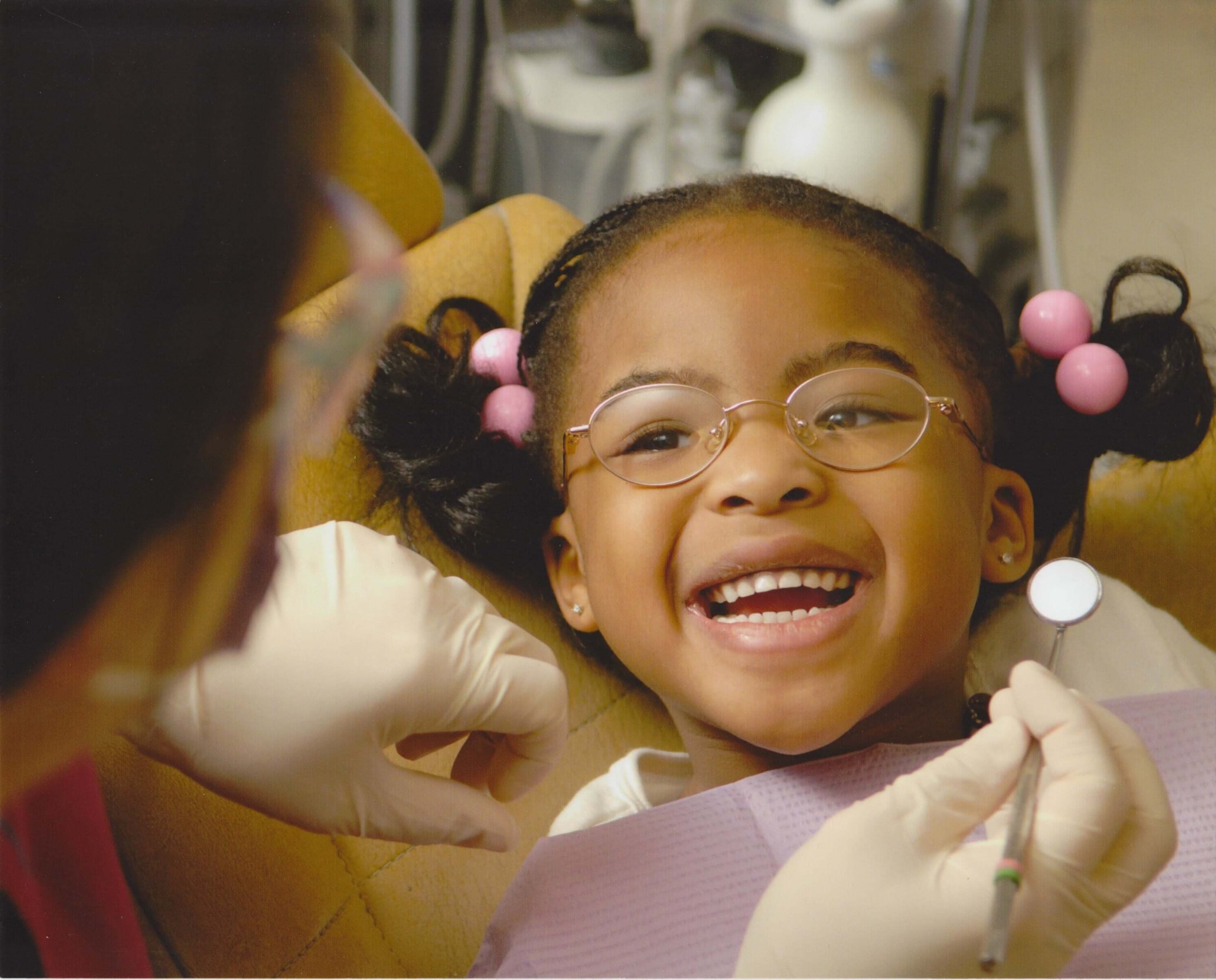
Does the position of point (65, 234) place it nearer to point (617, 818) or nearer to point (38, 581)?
point (38, 581)

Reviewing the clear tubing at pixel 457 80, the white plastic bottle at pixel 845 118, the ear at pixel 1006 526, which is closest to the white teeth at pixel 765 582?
the ear at pixel 1006 526

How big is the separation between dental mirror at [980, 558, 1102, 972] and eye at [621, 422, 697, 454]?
0.30m

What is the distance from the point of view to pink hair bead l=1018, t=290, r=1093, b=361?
109cm

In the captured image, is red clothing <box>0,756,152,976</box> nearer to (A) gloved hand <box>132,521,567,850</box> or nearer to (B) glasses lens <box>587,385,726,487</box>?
(A) gloved hand <box>132,521,567,850</box>

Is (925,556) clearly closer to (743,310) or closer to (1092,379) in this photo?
(743,310)

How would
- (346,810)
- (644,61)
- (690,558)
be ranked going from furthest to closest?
(644,61) < (690,558) < (346,810)

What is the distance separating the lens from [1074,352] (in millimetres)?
1083

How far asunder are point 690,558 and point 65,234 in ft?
1.73

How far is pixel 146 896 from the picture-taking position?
823 millimetres

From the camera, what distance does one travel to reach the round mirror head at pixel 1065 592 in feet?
2.67

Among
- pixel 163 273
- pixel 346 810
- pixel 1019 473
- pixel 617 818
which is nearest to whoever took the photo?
pixel 163 273

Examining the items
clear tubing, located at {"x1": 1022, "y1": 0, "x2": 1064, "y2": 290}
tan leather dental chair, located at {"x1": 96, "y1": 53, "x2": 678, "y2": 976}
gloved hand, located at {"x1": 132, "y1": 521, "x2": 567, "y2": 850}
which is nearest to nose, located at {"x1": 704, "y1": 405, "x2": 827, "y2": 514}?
gloved hand, located at {"x1": 132, "y1": 521, "x2": 567, "y2": 850}

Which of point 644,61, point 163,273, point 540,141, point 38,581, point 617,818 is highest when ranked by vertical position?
point 163,273

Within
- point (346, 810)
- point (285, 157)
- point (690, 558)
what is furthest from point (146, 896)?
point (285, 157)
